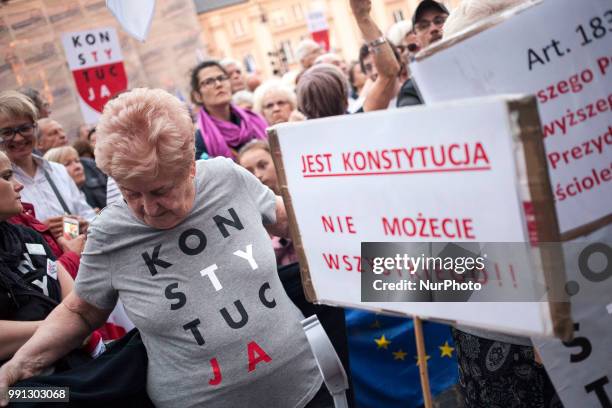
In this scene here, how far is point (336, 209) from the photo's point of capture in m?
1.52

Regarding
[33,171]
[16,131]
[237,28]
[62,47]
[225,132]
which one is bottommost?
[225,132]

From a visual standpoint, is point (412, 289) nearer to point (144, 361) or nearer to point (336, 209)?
point (336, 209)

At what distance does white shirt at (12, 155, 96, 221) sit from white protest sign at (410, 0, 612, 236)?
2.96 meters

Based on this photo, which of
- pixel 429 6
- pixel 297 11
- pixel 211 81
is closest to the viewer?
pixel 429 6

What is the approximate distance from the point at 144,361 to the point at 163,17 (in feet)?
48.4

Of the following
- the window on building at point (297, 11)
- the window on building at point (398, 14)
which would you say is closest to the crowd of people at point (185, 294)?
the window on building at point (398, 14)

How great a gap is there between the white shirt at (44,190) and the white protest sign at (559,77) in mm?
2959

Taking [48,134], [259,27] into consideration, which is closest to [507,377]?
[48,134]

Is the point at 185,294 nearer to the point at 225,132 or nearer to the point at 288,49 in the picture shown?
the point at 225,132

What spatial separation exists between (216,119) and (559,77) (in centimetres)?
318

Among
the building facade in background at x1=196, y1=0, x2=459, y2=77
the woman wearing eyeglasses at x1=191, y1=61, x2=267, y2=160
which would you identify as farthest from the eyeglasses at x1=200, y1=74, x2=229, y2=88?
the building facade in background at x1=196, y1=0, x2=459, y2=77

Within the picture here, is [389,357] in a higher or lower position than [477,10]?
lower

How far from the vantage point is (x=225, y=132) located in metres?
4.31

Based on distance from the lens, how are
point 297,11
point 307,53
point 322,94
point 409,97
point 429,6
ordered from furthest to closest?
point 297,11 < point 307,53 < point 322,94 < point 429,6 < point 409,97
